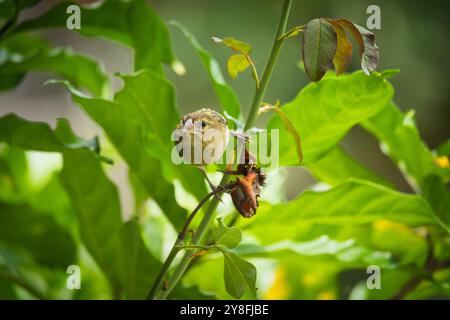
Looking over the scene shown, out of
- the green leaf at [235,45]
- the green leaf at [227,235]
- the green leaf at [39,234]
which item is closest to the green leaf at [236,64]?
the green leaf at [235,45]

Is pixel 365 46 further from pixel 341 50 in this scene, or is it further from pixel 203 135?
pixel 203 135

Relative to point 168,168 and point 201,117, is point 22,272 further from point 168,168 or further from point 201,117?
point 201,117

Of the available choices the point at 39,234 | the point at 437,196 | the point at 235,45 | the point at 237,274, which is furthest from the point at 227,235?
the point at 39,234

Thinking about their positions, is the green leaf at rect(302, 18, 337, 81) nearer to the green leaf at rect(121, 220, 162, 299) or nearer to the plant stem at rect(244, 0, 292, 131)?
the plant stem at rect(244, 0, 292, 131)

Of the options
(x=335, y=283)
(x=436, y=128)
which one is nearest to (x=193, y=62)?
(x=436, y=128)

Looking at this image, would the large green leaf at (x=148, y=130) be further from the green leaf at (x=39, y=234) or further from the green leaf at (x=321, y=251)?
the green leaf at (x=39, y=234)
